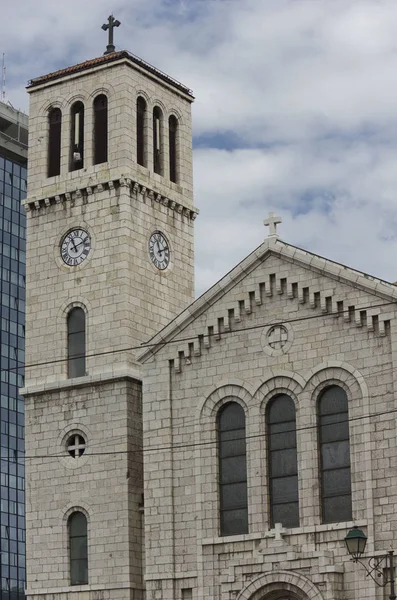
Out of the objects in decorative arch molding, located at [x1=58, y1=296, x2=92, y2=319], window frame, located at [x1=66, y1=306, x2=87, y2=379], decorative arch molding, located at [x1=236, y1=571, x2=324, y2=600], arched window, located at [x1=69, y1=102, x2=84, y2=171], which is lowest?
decorative arch molding, located at [x1=236, y1=571, x2=324, y2=600]

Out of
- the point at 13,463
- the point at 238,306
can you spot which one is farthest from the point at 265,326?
the point at 13,463

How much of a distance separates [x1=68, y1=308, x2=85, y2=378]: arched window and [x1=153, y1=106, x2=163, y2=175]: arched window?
6.28 m

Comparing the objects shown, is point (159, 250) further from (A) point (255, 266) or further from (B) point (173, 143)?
(A) point (255, 266)

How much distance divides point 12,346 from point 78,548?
55.2 m

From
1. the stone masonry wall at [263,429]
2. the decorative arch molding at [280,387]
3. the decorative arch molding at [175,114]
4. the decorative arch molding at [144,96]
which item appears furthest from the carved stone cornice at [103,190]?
the decorative arch molding at [280,387]

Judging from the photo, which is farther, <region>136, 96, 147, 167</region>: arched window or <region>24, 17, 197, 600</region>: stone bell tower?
<region>136, 96, 147, 167</region>: arched window

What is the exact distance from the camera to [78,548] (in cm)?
4603

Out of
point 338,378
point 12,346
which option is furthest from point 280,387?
point 12,346

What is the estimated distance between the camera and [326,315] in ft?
140

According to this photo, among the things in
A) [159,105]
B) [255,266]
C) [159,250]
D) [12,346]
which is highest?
[12,346]

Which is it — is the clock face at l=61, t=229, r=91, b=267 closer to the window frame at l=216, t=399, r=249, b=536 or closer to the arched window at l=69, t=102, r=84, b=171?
the arched window at l=69, t=102, r=84, b=171

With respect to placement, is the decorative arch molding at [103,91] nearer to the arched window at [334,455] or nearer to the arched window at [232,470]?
the arched window at [232,470]

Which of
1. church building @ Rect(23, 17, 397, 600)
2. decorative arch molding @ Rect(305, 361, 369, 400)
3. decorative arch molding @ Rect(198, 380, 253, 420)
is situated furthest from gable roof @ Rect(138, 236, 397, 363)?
decorative arch molding @ Rect(198, 380, 253, 420)

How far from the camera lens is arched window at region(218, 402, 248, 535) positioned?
4284cm
